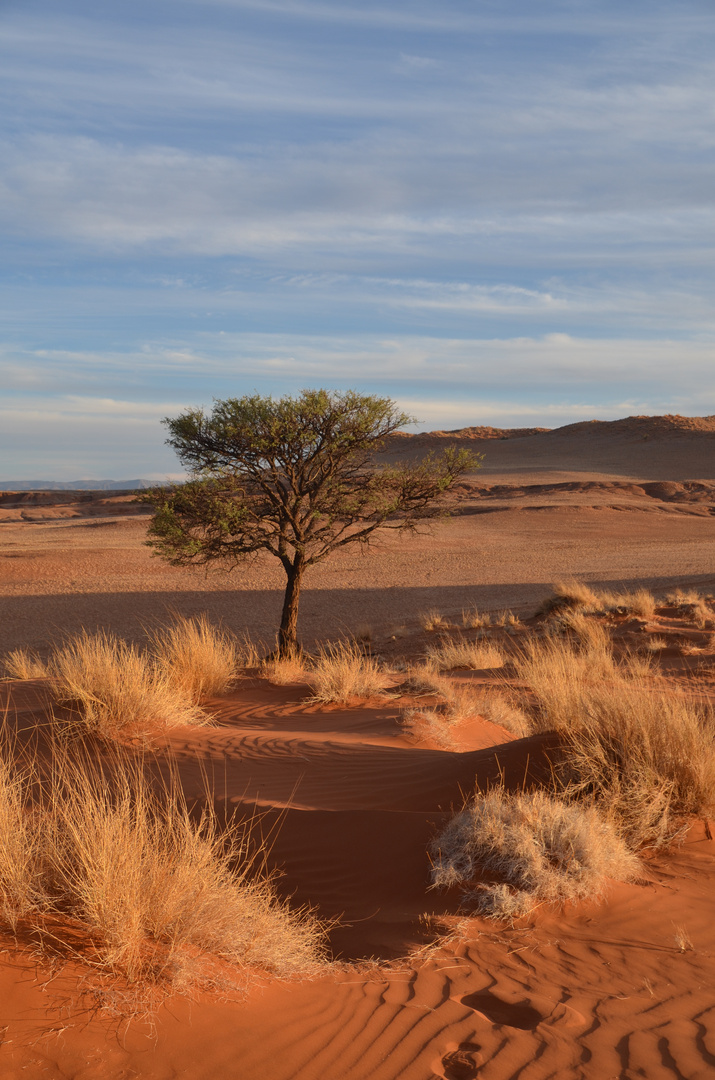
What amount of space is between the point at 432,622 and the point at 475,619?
46.9 inches

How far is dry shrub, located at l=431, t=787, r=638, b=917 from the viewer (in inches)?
179

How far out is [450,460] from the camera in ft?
47.0

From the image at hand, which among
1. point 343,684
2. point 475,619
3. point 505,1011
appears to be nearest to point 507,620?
point 475,619

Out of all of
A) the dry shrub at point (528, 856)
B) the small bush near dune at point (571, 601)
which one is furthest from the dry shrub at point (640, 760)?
the small bush near dune at point (571, 601)

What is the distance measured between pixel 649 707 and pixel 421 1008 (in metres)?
3.84

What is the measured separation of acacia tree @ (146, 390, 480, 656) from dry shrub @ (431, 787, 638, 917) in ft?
28.5

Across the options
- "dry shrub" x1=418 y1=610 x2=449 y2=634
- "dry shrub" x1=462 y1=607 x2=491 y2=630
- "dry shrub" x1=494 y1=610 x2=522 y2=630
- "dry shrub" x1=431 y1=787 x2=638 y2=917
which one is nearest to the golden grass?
"dry shrub" x1=494 y1=610 x2=522 y2=630

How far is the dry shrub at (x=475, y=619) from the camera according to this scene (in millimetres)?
18047

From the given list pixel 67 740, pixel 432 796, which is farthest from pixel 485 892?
pixel 67 740

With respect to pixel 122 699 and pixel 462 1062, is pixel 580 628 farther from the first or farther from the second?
pixel 462 1062

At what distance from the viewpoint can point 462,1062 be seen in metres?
3.18

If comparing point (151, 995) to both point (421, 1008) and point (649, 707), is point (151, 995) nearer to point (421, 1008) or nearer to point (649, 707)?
point (421, 1008)

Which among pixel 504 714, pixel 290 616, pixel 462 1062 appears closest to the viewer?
pixel 462 1062

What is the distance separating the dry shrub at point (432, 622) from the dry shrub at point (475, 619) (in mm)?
492
